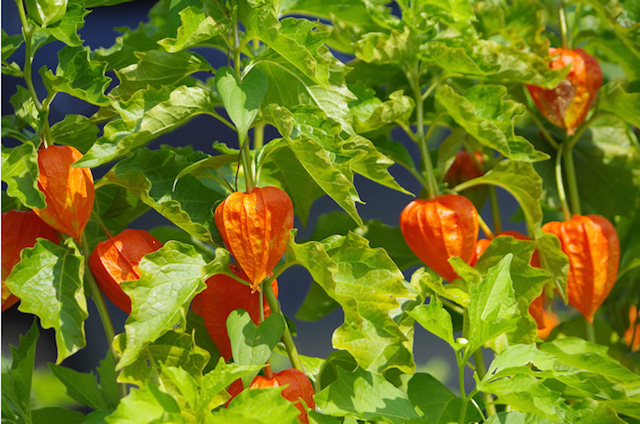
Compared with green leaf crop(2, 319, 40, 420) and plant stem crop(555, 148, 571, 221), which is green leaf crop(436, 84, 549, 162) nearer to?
plant stem crop(555, 148, 571, 221)

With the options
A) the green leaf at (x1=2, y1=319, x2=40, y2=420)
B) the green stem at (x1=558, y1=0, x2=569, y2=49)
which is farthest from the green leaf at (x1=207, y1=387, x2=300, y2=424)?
the green stem at (x1=558, y1=0, x2=569, y2=49)

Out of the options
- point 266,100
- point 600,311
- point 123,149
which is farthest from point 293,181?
point 600,311

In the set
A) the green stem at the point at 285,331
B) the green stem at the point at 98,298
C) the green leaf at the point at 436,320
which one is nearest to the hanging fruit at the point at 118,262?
the green stem at the point at 98,298

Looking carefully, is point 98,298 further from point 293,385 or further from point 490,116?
point 490,116

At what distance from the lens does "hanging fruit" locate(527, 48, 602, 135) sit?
88 cm

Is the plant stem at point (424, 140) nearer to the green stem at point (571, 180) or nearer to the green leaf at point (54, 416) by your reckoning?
the green stem at point (571, 180)

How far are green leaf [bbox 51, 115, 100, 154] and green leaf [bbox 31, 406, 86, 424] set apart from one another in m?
0.29

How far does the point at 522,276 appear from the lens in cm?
72

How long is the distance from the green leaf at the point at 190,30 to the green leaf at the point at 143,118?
5 centimetres

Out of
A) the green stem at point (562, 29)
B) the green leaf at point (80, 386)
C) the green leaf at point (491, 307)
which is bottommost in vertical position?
the green leaf at point (80, 386)

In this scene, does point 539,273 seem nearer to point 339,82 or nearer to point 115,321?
point 339,82

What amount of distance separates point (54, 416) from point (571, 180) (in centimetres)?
75

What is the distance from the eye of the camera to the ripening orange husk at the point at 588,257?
828 millimetres

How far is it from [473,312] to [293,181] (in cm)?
33
